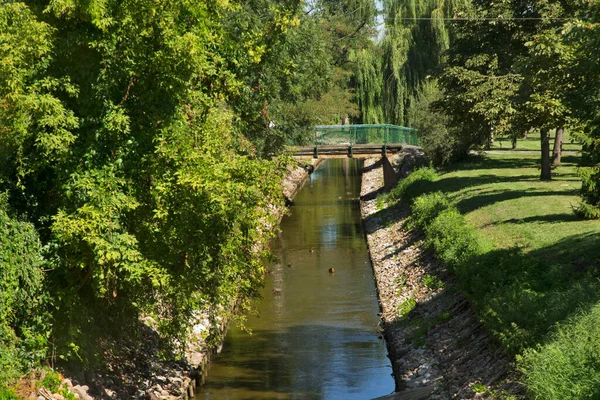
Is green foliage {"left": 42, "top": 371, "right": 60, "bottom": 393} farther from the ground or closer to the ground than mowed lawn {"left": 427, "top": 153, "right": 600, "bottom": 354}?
closer to the ground

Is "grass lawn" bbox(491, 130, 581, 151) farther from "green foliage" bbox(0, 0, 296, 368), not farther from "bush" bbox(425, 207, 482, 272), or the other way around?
"green foliage" bbox(0, 0, 296, 368)

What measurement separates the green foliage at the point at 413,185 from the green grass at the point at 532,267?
11.7 feet

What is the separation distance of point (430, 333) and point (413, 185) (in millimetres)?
22202

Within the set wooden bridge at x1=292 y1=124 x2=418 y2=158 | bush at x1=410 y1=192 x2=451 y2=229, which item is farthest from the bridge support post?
bush at x1=410 y1=192 x2=451 y2=229

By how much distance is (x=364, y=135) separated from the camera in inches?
1997

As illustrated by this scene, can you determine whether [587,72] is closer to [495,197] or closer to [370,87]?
[495,197]

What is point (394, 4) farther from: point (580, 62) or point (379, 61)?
point (580, 62)

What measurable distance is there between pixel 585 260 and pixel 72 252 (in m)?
10.8

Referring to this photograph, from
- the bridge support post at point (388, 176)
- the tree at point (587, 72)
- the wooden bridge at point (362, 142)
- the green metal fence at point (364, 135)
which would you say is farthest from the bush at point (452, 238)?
the green metal fence at point (364, 135)

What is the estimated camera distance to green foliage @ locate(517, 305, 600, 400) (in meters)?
11.1

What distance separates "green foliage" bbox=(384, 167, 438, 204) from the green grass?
357cm

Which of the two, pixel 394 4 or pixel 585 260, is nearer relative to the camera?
pixel 585 260

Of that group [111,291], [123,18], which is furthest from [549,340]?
[123,18]

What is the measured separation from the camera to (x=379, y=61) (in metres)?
61.5
